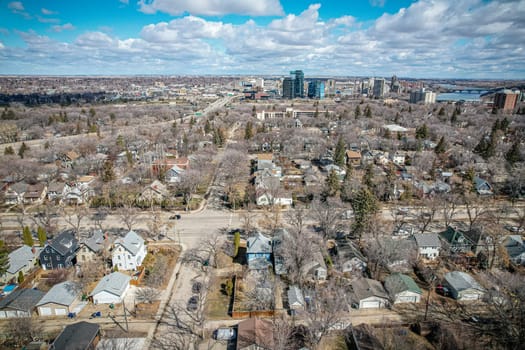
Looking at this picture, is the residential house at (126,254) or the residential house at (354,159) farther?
the residential house at (354,159)

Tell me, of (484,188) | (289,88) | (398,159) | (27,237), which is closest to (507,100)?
(398,159)

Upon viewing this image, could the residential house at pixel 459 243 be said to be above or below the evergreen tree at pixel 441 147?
below

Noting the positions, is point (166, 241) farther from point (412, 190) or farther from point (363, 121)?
point (363, 121)

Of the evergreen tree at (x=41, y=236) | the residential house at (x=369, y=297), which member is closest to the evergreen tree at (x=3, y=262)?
the evergreen tree at (x=41, y=236)

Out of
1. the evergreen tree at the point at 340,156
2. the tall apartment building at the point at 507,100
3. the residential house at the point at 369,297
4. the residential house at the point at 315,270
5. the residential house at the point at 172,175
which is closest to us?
the residential house at the point at 369,297

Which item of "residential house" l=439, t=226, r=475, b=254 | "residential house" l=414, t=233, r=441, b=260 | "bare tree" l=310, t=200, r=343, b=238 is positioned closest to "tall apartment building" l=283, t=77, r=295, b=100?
"bare tree" l=310, t=200, r=343, b=238

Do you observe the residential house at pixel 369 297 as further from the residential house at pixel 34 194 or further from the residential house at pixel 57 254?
the residential house at pixel 34 194

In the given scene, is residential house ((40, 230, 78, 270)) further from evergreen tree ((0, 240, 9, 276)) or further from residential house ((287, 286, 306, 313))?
residential house ((287, 286, 306, 313))

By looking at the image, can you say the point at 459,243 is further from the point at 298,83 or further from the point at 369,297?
the point at 298,83
